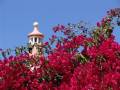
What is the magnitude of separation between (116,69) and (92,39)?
135 cm

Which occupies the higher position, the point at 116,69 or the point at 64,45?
the point at 64,45

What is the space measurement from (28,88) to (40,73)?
33cm

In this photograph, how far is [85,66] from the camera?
26.5 feet

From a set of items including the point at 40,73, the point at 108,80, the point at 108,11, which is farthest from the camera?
the point at 108,11

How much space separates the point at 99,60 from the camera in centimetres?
834

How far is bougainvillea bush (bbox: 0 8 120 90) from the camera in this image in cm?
761

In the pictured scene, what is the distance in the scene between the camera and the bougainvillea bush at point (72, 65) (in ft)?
25.0

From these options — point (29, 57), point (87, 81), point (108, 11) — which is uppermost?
point (108, 11)

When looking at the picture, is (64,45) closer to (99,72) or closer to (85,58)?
(85,58)

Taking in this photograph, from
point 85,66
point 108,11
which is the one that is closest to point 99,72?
point 85,66

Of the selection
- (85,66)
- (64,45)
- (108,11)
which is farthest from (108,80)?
(108,11)

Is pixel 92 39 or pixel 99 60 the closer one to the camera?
pixel 99 60

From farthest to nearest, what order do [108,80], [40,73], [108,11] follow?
[108,11]
[40,73]
[108,80]

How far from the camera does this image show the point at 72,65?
8.88 metres
